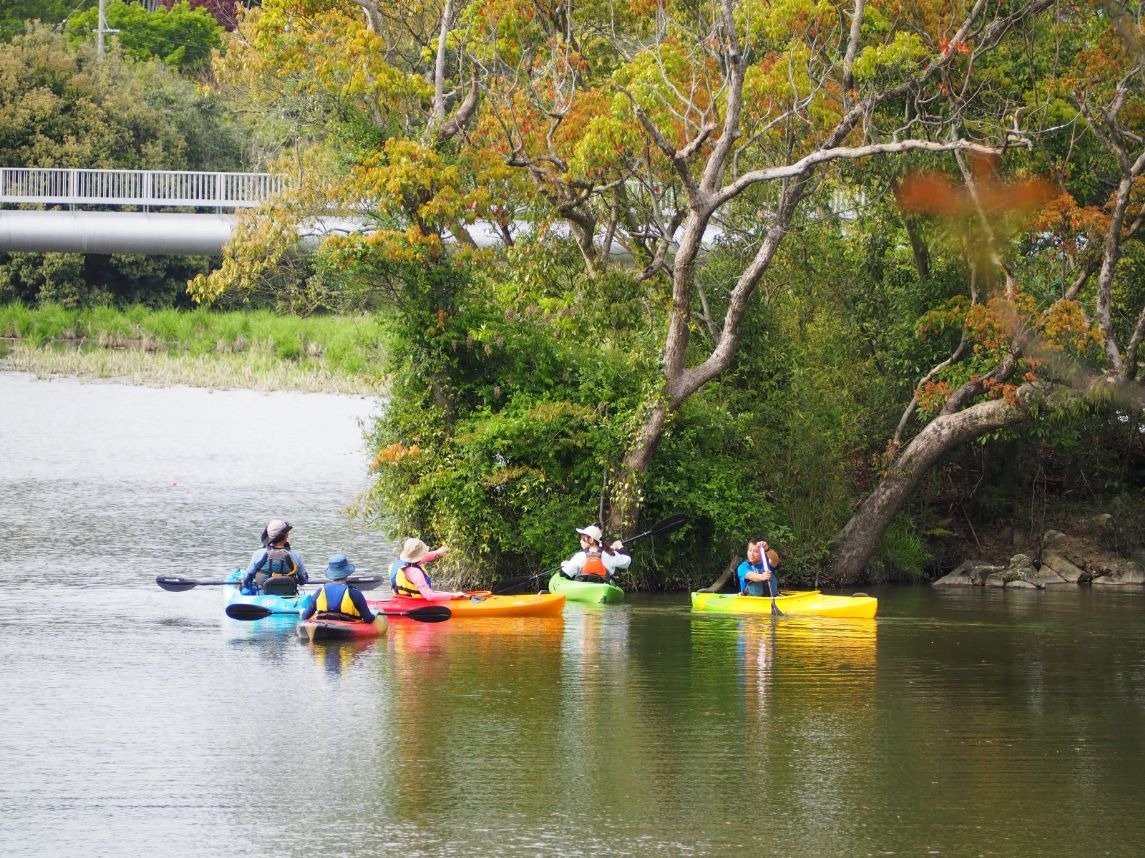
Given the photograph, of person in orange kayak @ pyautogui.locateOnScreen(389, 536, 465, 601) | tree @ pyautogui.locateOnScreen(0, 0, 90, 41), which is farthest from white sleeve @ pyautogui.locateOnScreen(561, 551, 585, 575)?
tree @ pyautogui.locateOnScreen(0, 0, 90, 41)

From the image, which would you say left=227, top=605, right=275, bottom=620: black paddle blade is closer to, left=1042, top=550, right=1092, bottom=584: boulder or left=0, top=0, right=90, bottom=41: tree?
left=1042, top=550, right=1092, bottom=584: boulder

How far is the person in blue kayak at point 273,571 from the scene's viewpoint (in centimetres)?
2002

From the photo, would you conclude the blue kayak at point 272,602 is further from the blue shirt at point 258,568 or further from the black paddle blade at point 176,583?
the black paddle blade at point 176,583

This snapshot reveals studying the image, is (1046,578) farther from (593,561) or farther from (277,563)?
(277,563)

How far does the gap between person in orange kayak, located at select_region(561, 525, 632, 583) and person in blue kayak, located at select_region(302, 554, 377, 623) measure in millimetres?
4054

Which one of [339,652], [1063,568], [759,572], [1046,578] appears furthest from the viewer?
[1063,568]

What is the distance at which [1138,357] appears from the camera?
2388cm

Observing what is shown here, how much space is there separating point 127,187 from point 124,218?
3.80 m

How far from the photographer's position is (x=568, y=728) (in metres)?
14.5

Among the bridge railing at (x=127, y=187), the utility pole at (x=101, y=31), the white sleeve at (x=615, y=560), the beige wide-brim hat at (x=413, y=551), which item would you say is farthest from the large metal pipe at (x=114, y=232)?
the beige wide-brim hat at (x=413, y=551)

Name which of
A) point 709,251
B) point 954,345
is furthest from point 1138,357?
point 709,251

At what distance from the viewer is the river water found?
11344 millimetres

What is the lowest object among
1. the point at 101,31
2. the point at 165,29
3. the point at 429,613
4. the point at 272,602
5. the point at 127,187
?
the point at 429,613

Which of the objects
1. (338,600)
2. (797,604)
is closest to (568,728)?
(338,600)
